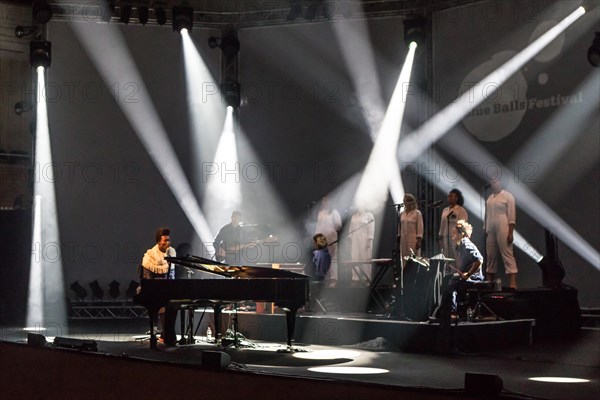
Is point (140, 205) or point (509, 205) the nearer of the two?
point (509, 205)

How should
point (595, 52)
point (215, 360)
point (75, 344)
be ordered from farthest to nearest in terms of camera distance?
point (595, 52), point (75, 344), point (215, 360)

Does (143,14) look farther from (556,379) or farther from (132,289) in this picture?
(556,379)

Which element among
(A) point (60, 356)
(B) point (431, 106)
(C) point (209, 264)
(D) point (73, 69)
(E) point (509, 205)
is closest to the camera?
(A) point (60, 356)

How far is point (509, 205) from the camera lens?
10.2 meters

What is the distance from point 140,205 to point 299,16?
4.25 metres

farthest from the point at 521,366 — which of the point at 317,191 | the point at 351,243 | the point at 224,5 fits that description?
the point at 224,5

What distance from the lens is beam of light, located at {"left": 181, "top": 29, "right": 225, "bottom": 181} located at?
1374 cm

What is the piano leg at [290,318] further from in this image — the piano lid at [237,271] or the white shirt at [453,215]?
the white shirt at [453,215]

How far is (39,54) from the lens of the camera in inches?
480

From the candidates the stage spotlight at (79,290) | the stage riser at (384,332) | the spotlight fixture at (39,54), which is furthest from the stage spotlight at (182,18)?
the stage riser at (384,332)

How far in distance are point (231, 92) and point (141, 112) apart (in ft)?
5.33

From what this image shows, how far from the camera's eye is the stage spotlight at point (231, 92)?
1340cm

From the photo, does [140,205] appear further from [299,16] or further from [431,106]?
[431,106]

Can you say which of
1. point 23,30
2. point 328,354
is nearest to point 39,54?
point 23,30
